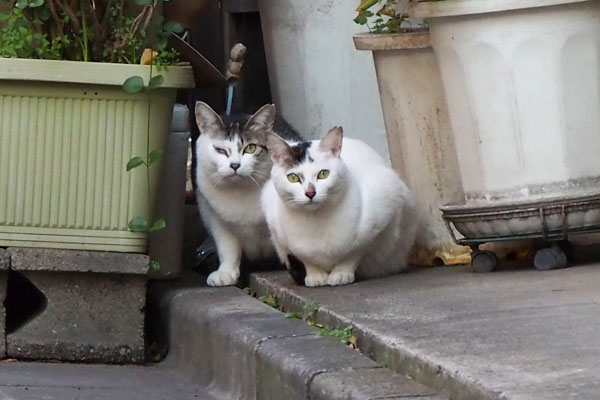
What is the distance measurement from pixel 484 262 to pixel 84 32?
1498mm

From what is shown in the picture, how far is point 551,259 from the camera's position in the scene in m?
4.02

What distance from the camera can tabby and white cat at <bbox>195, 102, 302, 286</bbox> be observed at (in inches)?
177

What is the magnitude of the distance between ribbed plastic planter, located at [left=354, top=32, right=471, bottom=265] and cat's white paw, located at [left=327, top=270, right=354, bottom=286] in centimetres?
47

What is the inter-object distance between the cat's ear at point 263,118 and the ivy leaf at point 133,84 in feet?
1.86

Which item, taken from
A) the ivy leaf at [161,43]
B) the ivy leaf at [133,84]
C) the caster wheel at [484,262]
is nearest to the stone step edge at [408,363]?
the caster wheel at [484,262]

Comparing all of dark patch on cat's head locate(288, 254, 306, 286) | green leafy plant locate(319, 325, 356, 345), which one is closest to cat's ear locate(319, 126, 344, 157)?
dark patch on cat's head locate(288, 254, 306, 286)

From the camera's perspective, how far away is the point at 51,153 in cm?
423

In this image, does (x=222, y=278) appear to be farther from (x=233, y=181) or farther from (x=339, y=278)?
(x=339, y=278)

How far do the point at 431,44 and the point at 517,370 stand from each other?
1.90 meters

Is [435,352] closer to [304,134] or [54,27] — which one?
[54,27]

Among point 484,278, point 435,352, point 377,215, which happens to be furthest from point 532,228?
point 435,352

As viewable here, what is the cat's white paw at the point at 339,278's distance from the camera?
4.16m

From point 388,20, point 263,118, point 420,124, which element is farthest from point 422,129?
point 263,118

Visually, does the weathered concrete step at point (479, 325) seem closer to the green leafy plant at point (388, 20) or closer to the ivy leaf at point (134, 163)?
the ivy leaf at point (134, 163)
